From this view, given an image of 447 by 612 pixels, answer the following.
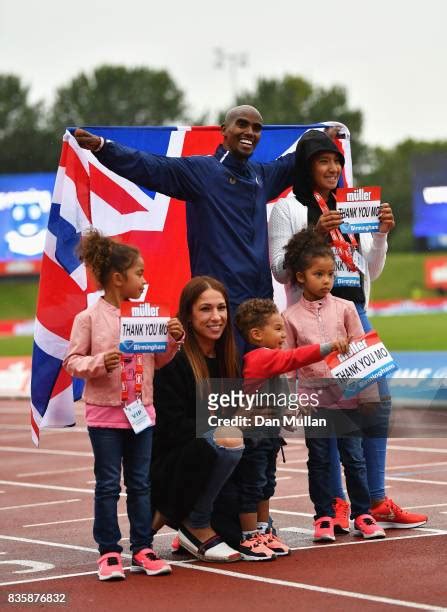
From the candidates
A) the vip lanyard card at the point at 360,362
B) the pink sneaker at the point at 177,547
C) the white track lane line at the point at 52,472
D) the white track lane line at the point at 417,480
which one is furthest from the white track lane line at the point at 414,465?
the vip lanyard card at the point at 360,362

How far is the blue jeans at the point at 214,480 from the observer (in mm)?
7637

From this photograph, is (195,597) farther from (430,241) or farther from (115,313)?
(430,241)

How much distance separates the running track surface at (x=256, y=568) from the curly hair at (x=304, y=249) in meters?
1.59

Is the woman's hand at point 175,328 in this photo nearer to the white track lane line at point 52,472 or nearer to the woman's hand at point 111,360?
the woman's hand at point 111,360

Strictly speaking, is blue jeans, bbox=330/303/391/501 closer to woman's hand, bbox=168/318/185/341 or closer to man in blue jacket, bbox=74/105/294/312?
man in blue jacket, bbox=74/105/294/312

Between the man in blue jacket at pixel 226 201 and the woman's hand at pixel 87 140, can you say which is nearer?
the woman's hand at pixel 87 140

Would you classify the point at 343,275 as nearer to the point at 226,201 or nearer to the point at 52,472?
the point at 226,201

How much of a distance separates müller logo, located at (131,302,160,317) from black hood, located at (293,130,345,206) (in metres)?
1.59

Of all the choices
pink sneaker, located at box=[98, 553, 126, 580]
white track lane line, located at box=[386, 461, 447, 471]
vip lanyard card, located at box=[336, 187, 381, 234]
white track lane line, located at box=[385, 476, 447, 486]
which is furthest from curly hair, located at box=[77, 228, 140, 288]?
white track lane line, located at box=[386, 461, 447, 471]

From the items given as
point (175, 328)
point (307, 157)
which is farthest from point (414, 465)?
point (175, 328)

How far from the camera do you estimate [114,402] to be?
24.6ft

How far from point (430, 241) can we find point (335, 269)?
44.7 metres

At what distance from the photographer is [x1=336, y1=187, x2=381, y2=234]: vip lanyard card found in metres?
7.91

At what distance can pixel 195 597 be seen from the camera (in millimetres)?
6902
